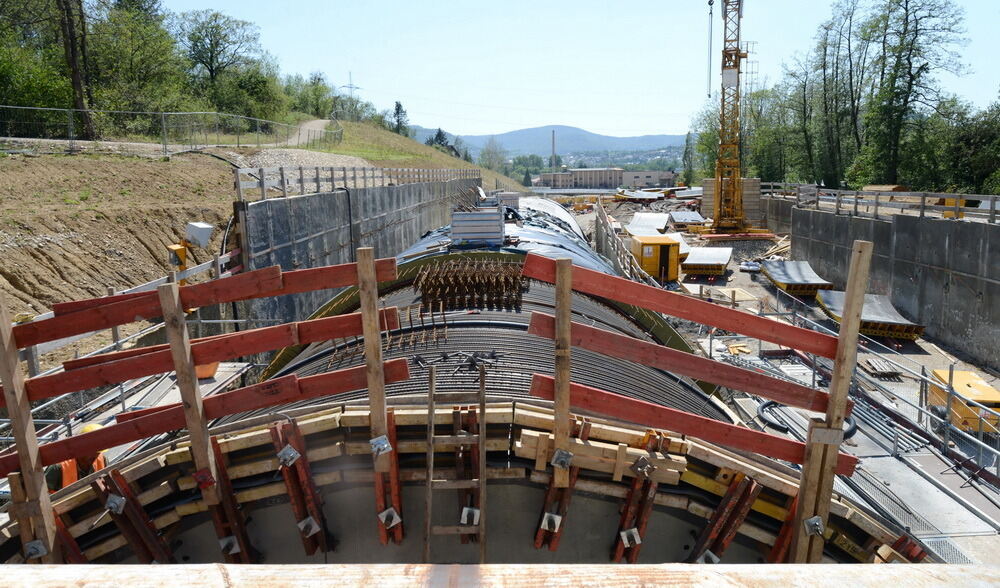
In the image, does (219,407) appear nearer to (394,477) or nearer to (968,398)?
(394,477)

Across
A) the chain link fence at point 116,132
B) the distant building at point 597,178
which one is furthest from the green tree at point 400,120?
the chain link fence at point 116,132

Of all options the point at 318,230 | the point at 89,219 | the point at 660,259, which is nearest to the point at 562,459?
the point at 318,230

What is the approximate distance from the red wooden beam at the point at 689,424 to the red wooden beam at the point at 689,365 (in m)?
0.32

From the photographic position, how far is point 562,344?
478 centimetres

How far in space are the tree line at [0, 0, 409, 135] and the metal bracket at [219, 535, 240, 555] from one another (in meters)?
29.3

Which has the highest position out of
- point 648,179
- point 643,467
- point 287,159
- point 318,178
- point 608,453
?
point 287,159

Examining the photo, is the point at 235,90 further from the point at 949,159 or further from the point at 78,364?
the point at 78,364

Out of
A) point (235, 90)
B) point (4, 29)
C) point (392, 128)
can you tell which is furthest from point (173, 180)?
point (392, 128)

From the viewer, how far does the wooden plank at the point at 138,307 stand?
4.75 meters

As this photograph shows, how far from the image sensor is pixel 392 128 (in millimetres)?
123562

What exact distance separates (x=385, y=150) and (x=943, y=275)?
60.8 m

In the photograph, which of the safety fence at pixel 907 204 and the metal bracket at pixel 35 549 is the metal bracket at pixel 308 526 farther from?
the safety fence at pixel 907 204

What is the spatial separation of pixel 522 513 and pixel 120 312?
3.35m

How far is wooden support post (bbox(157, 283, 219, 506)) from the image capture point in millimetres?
4566
